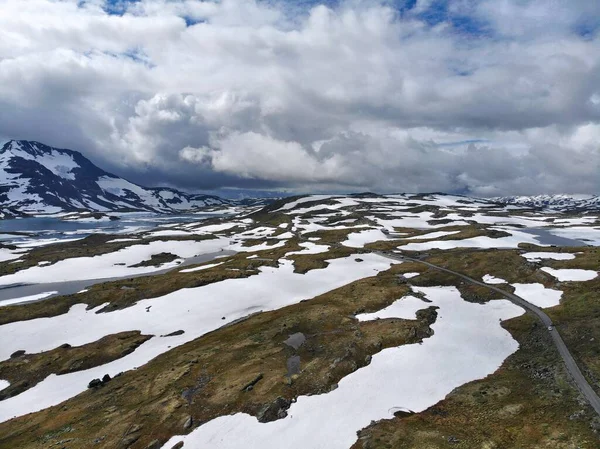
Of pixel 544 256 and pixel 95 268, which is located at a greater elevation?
pixel 544 256

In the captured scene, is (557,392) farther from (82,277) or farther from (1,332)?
(82,277)

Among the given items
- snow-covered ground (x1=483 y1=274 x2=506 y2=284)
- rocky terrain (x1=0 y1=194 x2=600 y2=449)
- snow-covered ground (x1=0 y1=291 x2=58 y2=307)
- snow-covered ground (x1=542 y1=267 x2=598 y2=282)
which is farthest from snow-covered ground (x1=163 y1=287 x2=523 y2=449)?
snow-covered ground (x1=0 y1=291 x2=58 y2=307)

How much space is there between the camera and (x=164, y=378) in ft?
176

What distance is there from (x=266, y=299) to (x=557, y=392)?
217 ft

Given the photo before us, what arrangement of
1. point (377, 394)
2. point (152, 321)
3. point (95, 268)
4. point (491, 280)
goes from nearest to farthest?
point (377, 394)
point (152, 321)
point (491, 280)
point (95, 268)

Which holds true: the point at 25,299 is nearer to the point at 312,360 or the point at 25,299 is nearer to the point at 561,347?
the point at 312,360

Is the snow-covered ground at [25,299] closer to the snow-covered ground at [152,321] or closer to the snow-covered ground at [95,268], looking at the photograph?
the snow-covered ground at [95,268]

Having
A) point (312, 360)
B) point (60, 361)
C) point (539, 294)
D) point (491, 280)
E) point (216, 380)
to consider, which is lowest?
point (60, 361)

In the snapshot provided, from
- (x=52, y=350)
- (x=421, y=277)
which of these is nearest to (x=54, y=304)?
(x=52, y=350)

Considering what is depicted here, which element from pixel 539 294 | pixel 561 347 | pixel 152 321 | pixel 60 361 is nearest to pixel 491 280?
pixel 539 294

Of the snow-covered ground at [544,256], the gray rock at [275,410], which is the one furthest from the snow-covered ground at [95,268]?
the snow-covered ground at [544,256]

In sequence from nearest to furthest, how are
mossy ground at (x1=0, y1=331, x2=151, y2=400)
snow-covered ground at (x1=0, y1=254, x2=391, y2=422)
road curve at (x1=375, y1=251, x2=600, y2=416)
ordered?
road curve at (x1=375, y1=251, x2=600, y2=416) < snow-covered ground at (x1=0, y1=254, x2=391, y2=422) < mossy ground at (x1=0, y1=331, x2=151, y2=400)

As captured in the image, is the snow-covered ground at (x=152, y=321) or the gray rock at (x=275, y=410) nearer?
the gray rock at (x=275, y=410)

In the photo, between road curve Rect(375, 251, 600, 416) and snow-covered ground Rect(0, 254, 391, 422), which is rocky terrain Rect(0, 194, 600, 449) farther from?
road curve Rect(375, 251, 600, 416)
